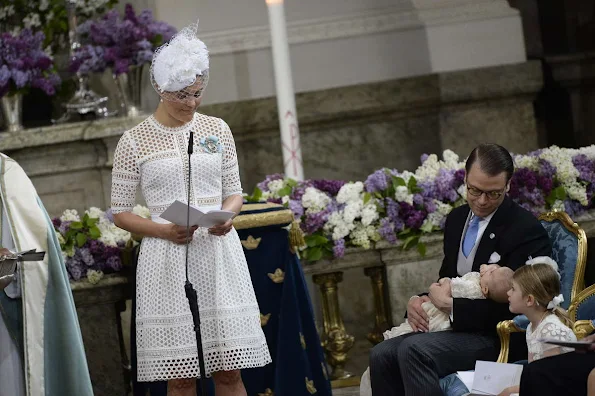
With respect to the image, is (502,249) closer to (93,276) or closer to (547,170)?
Result: (547,170)

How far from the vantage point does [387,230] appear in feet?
20.1

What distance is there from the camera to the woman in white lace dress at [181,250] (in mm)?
4910

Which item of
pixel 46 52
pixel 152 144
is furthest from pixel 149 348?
pixel 46 52

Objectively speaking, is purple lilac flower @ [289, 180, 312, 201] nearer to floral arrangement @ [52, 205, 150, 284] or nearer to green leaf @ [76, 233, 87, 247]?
floral arrangement @ [52, 205, 150, 284]

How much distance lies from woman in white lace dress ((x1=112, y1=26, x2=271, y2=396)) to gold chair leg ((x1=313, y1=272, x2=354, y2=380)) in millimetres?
1311

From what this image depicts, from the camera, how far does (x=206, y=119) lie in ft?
16.7

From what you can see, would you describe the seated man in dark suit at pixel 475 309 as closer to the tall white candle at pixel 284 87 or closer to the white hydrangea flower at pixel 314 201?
the white hydrangea flower at pixel 314 201

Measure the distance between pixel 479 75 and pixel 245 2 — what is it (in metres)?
→ 1.59

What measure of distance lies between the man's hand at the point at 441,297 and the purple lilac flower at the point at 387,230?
1.23m

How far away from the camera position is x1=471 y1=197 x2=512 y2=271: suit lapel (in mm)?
4848

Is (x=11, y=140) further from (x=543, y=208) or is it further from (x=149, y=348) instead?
(x=543, y=208)

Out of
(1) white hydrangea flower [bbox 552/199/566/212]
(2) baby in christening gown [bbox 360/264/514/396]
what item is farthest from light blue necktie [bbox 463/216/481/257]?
(1) white hydrangea flower [bbox 552/199/566/212]

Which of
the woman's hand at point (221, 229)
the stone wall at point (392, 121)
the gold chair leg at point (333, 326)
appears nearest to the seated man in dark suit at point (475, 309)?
the woman's hand at point (221, 229)

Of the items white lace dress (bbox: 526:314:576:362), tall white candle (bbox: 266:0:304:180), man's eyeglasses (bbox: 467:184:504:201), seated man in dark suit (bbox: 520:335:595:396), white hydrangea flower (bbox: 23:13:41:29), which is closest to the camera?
seated man in dark suit (bbox: 520:335:595:396)
